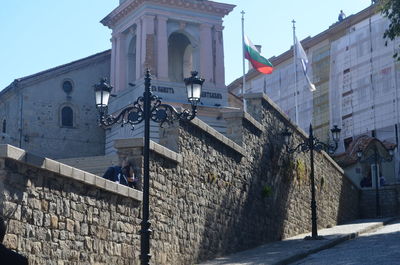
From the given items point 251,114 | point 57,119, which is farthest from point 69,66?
point 251,114

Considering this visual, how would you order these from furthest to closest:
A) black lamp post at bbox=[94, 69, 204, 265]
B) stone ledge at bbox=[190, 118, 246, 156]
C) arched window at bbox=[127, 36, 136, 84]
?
arched window at bbox=[127, 36, 136, 84] < stone ledge at bbox=[190, 118, 246, 156] < black lamp post at bbox=[94, 69, 204, 265]

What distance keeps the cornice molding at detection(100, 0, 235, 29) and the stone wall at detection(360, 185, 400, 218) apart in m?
12.5

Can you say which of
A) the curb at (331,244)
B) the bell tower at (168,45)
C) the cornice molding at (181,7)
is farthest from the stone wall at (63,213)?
the cornice molding at (181,7)

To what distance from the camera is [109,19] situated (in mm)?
40781

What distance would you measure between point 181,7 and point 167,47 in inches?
90.0

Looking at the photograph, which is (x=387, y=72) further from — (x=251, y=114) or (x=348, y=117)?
(x=251, y=114)

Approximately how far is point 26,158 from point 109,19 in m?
32.0

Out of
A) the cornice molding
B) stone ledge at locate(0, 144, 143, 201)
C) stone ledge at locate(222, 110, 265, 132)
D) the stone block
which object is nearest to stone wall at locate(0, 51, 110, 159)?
the cornice molding

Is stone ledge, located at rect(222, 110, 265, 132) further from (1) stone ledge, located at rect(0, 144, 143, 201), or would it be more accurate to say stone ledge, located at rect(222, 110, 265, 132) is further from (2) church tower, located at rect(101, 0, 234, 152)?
(2) church tower, located at rect(101, 0, 234, 152)

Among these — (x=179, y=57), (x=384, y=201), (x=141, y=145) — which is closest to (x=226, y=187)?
(x=141, y=145)

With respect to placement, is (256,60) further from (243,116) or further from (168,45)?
(243,116)

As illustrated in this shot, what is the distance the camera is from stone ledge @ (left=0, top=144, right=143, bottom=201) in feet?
30.5

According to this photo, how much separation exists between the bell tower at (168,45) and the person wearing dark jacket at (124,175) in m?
24.0

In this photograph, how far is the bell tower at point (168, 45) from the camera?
122 ft
